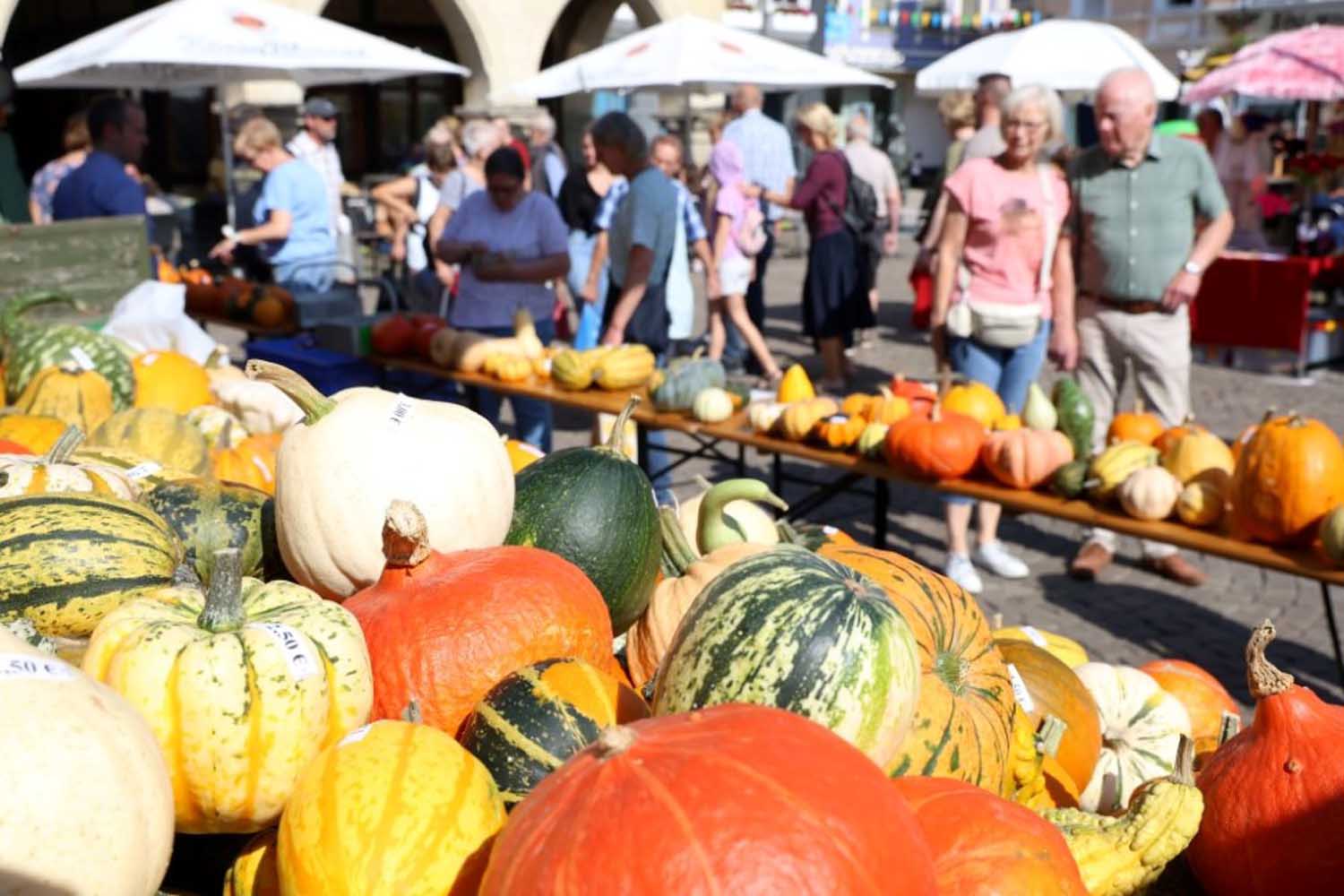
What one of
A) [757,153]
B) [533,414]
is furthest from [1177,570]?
[757,153]

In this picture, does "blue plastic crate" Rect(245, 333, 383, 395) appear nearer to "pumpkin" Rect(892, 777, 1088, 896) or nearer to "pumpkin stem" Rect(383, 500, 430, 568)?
"pumpkin stem" Rect(383, 500, 430, 568)

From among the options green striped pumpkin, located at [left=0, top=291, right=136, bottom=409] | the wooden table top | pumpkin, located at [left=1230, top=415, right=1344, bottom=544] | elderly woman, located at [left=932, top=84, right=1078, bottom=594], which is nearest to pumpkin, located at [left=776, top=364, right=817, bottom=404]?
the wooden table top

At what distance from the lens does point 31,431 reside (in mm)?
2939

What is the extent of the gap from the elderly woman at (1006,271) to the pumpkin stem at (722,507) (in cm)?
361

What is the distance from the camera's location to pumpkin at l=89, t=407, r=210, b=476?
3.11 meters

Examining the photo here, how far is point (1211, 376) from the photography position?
10961 millimetres

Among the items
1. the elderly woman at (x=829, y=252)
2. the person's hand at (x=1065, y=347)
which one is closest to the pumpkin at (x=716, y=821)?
the person's hand at (x=1065, y=347)

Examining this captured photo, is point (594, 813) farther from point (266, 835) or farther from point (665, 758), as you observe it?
point (266, 835)

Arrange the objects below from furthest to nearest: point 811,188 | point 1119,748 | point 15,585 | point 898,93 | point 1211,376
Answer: point 898,93
point 1211,376
point 811,188
point 1119,748
point 15,585

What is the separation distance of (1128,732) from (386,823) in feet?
4.77

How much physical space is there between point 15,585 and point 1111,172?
4.95 m

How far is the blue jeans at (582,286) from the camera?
8273mm

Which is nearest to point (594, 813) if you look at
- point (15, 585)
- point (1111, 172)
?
point (15, 585)

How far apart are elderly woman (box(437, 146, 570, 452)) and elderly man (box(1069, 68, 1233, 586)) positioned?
9.20 feet
